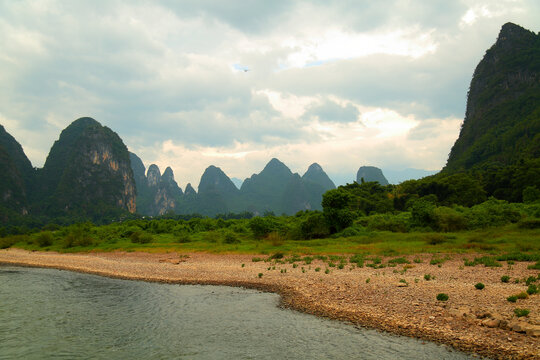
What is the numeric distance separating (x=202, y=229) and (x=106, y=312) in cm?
4695

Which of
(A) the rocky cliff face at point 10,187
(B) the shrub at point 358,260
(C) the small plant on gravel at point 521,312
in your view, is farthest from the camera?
(A) the rocky cliff face at point 10,187

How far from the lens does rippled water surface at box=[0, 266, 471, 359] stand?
1054 centimetres

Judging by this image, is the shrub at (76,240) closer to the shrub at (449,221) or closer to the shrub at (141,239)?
the shrub at (141,239)

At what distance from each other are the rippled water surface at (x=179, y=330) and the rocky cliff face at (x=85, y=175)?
165 m

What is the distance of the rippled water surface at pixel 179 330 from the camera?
10539 millimetres

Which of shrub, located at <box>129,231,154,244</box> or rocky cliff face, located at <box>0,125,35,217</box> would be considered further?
rocky cliff face, located at <box>0,125,35,217</box>

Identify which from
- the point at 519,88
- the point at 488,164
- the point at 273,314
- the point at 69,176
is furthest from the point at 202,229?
the point at 69,176

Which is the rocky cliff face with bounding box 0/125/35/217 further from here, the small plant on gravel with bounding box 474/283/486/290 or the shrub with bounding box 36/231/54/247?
the small plant on gravel with bounding box 474/283/486/290

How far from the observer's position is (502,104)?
415 feet

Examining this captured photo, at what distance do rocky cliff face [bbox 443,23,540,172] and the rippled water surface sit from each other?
98.5m

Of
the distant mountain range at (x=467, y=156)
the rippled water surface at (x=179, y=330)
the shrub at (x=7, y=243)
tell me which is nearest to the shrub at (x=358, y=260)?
the rippled water surface at (x=179, y=330)

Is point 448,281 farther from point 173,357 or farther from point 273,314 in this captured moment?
point 173,357

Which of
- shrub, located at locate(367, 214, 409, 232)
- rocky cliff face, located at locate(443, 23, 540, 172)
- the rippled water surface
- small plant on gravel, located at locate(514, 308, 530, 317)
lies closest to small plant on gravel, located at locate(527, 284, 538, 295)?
small plant on gravel, located at locate(514, 308, 530, 317)

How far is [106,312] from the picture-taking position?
52.6 feet
